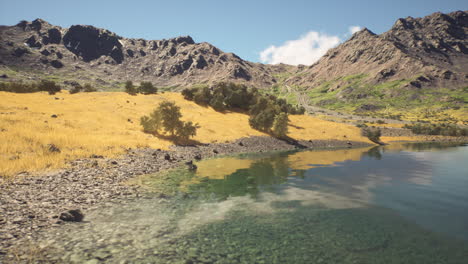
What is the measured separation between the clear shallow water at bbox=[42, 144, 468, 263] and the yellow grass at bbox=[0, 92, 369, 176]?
1390 cm

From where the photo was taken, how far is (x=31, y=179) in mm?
18672

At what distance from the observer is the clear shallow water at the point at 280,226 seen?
10.5 m

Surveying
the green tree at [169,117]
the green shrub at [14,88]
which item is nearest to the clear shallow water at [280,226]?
the green tree at [169,117]

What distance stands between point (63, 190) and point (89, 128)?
29.8 m

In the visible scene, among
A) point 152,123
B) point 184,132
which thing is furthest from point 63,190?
point 152,123

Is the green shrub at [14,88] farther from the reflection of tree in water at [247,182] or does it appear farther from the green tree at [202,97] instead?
the reflection of tree in water at [247,182]

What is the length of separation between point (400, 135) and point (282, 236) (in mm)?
92650

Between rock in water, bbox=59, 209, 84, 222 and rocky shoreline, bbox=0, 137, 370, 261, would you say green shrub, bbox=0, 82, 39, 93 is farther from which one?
rock in water, bbox=59, 209, 84, 222

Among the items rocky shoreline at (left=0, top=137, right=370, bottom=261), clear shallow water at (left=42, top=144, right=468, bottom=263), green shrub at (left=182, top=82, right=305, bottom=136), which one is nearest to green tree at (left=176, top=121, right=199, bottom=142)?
rocky shoreline at (left=0, top=137, right=370, bottom=261)

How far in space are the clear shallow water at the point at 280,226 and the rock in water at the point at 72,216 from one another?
2.14 ft

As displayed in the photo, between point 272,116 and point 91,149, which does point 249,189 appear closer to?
point 91,149

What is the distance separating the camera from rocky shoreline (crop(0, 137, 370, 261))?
11.7 m

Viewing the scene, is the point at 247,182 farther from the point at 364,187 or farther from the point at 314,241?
the point at 314,241

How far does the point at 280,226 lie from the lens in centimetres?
1357
